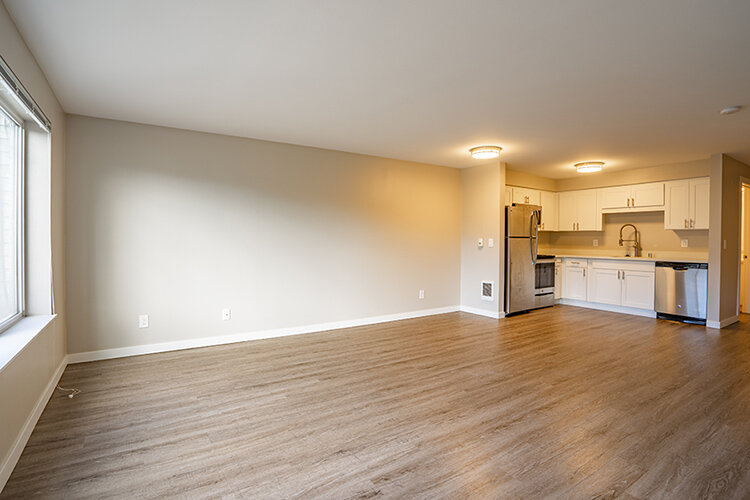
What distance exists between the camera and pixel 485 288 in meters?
6.00

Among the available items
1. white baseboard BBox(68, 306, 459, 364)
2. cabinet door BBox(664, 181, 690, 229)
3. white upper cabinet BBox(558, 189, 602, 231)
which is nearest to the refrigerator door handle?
white upper cabinet BBox(558, 189, 602, 231)

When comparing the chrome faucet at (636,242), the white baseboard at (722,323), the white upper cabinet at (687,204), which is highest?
the white upper cabinet at (687,204)

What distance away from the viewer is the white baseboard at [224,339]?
3734 mm

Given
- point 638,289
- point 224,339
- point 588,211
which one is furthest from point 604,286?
point 224,339

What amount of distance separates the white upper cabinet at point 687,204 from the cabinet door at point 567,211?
145cm

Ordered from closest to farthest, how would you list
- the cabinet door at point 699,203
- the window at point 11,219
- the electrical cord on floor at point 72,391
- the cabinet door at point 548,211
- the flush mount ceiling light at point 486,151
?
the window at point 11,219 → the electrical cord on floor at point 72,391 → the flush mount ceiling light at point 486,151 → the cabinet door at point 699,203 → the cabinet door at point 548,211

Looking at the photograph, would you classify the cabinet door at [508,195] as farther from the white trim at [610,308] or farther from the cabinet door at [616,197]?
the white trim at [610,308]

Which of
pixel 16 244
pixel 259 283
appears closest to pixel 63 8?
pixel 16 244

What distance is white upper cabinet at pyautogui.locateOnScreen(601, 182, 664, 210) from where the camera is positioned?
5.91 metres

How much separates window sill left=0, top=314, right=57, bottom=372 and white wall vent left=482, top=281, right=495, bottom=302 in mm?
5202

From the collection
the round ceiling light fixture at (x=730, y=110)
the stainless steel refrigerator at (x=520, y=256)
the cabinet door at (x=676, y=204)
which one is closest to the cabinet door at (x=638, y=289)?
the cabinet door at (x=676, y=204)

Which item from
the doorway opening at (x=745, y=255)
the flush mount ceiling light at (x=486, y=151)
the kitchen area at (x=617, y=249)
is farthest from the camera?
the doorway opening at (x=745, y=255)

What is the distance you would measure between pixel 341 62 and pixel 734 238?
6.25 m

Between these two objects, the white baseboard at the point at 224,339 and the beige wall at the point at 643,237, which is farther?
the beige wall at the point at 643,237
